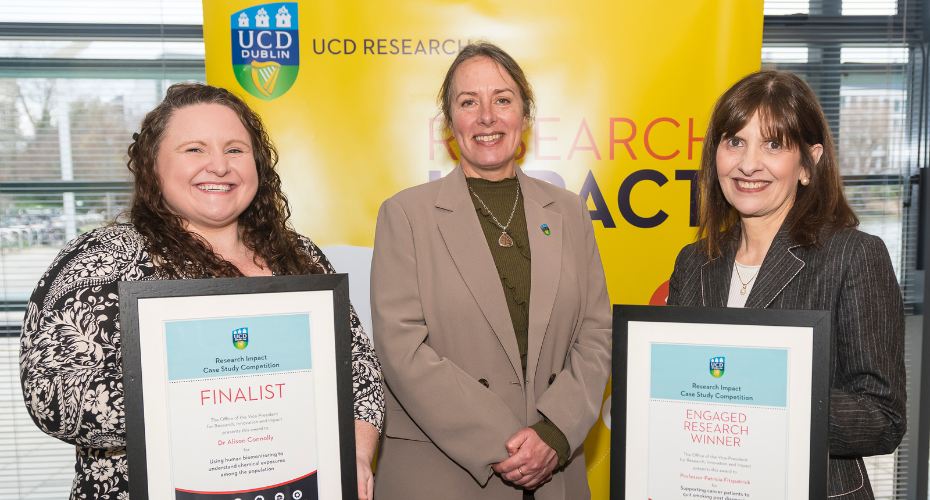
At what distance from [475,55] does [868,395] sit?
1.64 meters

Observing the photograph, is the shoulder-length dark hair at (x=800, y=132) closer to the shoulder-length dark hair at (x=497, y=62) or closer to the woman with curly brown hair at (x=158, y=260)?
the shoulder-length dark hair at (x=497, y=62)

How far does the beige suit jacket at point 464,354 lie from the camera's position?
Answer: 1.93 meters

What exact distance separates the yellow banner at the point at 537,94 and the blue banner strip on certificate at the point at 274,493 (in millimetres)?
1542

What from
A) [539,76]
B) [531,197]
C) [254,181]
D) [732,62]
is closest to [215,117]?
[254,181]

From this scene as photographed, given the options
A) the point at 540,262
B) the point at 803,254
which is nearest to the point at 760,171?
the point at 803,254

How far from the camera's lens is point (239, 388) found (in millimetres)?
1321

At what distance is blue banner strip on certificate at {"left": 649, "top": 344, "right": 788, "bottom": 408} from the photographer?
1.35 metres

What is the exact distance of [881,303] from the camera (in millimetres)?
1461

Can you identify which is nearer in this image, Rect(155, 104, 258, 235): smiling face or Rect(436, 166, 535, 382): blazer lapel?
Rect(155, 104, 258, 235): smiling face

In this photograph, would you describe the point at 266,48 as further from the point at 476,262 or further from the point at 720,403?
the point at 720,403

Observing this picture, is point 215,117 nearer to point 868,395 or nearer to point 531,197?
point 531,197

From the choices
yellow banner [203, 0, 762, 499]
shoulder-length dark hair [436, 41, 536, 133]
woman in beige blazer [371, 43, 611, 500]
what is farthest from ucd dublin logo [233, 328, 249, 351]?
yellow banner [203, 0, 762, 499]

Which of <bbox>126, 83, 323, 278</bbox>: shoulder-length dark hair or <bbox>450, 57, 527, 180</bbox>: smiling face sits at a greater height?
<bbox>450, 57, 527, 180</bbox>: smiling face

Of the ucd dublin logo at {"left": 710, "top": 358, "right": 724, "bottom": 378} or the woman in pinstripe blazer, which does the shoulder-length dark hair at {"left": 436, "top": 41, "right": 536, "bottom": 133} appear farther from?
the ucd dublin logo at {"left": 710, "top": 358, "right": 724, "bottom": 378}
